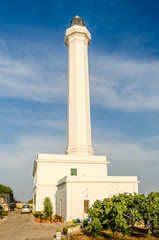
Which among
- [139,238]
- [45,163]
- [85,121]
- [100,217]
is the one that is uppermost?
[85,121]

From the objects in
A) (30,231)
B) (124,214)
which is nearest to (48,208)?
(30,231)

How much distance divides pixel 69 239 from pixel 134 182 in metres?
13.9

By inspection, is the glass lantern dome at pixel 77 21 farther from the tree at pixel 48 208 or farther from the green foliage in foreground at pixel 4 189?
the green foliage in foreground at pixel 4 189

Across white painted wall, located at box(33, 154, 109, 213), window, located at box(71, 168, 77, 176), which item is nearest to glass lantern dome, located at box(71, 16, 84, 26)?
white painted wall, located at box(33, 154, 109, 213)

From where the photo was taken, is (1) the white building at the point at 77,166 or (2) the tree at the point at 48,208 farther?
(2) the tree at the point at 48,208

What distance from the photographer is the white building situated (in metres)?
23.1

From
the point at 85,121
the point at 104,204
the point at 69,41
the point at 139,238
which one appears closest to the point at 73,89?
the point at 85,121

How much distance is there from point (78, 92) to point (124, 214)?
22670 millimetres

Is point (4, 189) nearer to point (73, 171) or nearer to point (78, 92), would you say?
point (73, 171)

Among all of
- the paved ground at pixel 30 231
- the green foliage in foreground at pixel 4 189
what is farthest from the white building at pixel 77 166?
the green foliage in foreground at pixel 4 189

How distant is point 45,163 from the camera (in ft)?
97.6

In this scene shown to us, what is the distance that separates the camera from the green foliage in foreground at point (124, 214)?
13.2 meters

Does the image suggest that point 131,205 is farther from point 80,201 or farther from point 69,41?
point 69,41

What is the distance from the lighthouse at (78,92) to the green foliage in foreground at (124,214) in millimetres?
16739
